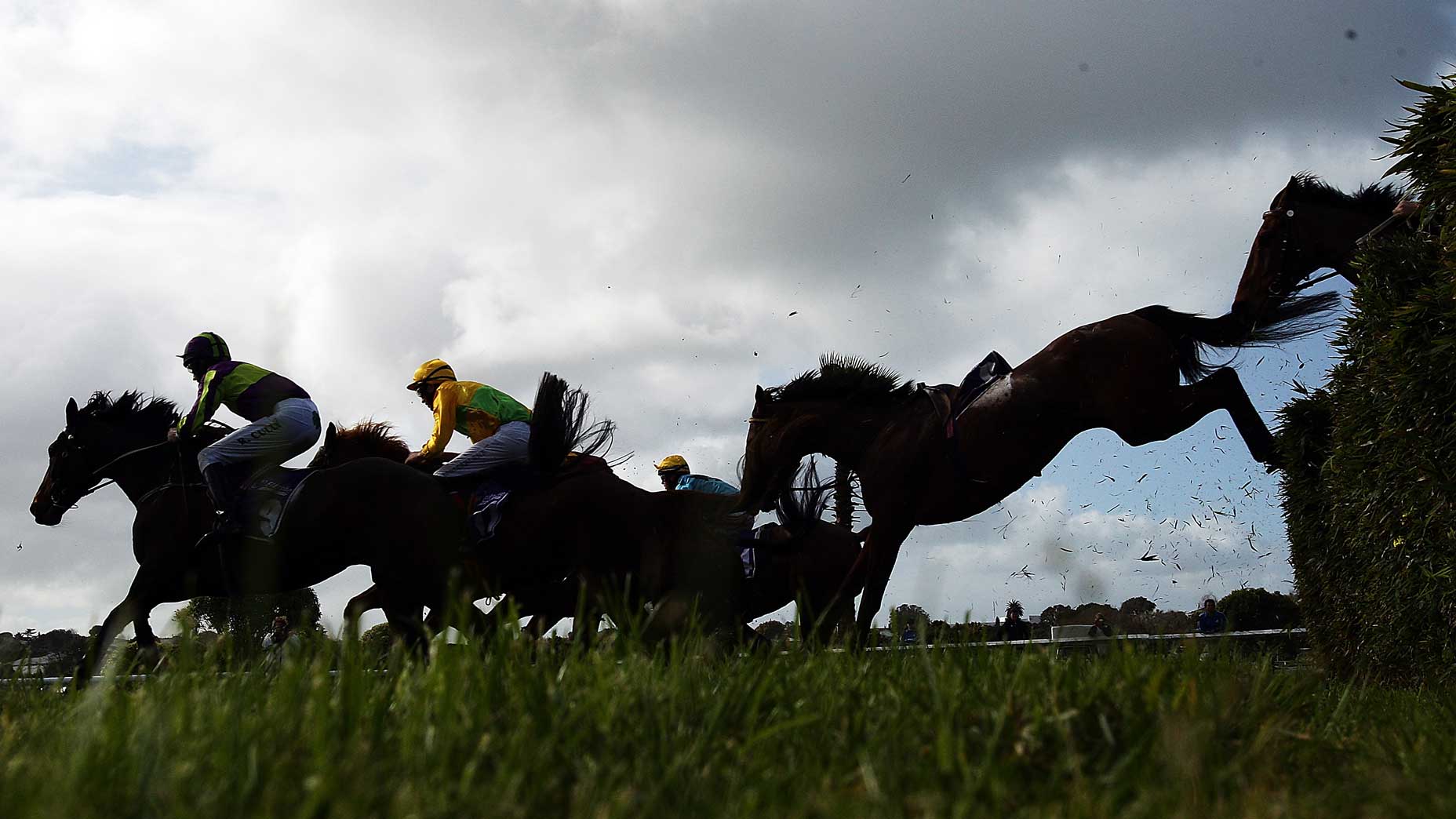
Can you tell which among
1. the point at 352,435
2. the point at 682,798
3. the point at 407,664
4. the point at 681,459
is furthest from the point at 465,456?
the point at 682,798

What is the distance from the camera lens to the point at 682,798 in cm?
219

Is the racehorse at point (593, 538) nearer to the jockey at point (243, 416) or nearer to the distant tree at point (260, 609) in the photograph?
the jockey at point (243, 416)

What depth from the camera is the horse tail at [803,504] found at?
8352mm

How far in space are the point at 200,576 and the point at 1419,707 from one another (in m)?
7.74

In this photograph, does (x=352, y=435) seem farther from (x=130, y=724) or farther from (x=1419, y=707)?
(x=1419, y=707)

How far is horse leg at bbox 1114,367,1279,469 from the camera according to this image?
6270 mm

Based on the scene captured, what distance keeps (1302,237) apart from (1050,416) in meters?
1.80

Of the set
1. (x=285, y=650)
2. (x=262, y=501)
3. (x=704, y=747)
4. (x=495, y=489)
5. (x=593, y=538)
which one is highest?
(x=262, y=501)

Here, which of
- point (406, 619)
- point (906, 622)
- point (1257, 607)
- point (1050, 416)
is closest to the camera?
point (906, 622)

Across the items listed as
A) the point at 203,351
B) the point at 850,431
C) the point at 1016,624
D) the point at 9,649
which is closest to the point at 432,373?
the point at 203,351

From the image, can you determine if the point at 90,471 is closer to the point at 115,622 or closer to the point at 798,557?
the point at 115,622

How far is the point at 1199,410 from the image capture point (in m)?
6.28

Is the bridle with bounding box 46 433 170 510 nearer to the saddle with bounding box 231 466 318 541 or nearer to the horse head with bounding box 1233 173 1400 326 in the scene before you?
the saddle with bounding box 231 466 318 541

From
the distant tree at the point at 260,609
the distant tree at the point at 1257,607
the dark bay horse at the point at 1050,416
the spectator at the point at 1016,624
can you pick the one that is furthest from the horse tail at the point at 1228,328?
the distant tree at the point at 260,609
